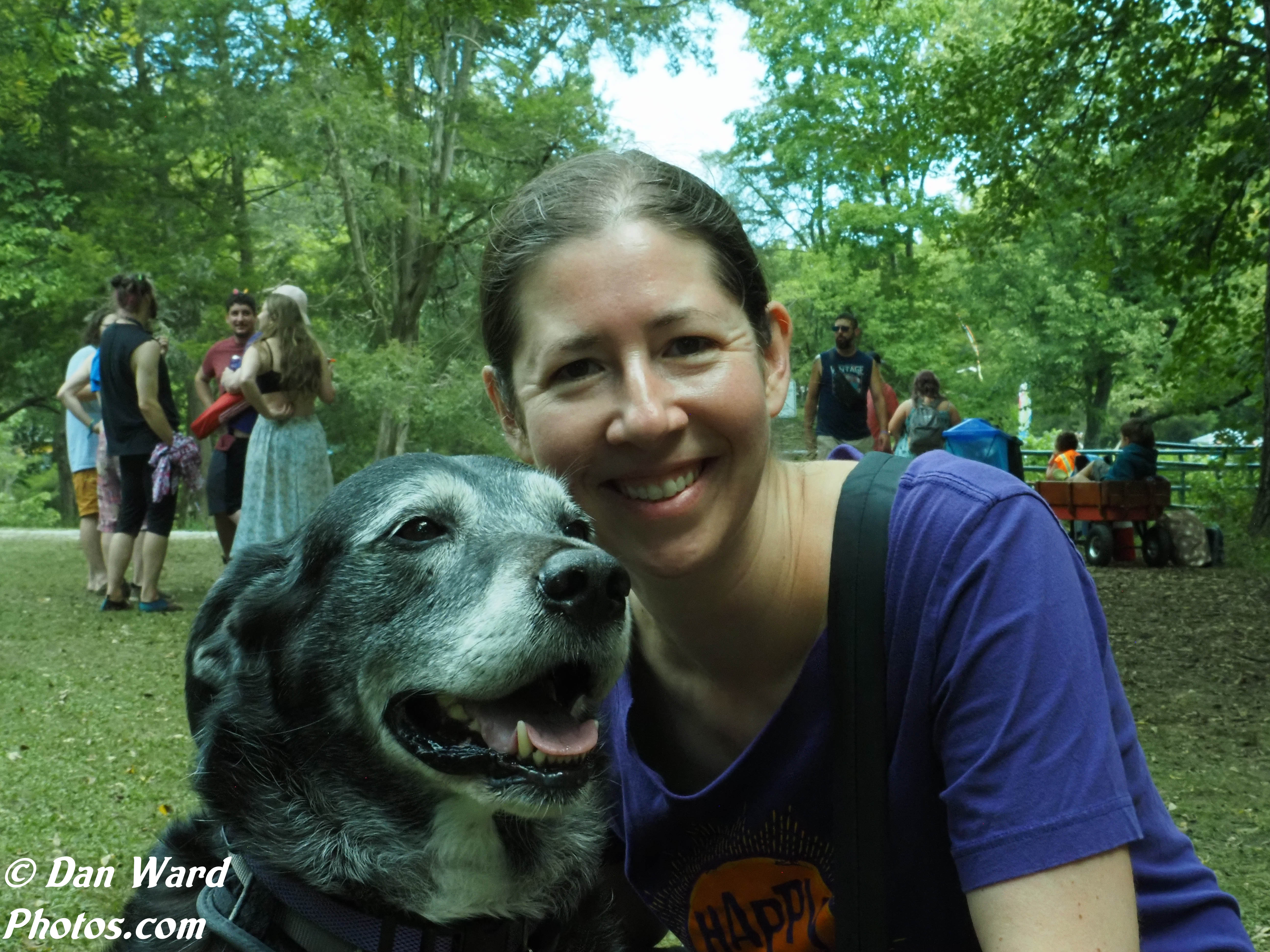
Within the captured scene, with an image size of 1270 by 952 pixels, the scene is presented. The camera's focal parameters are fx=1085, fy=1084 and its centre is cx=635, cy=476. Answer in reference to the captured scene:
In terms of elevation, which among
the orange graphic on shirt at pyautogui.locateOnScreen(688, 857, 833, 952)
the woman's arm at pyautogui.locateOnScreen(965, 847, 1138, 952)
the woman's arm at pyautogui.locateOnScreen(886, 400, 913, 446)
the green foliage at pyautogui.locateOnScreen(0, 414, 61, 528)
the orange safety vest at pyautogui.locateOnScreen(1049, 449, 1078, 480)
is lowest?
the green foliage at pyautogui.locateOnScreen(0, 414, 61, 528)

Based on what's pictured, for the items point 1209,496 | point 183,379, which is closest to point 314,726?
point 1209,496

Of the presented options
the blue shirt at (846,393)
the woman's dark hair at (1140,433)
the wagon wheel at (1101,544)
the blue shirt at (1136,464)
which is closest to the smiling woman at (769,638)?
the blue shirt at (846,393)

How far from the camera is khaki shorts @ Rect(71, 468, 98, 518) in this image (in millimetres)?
8969

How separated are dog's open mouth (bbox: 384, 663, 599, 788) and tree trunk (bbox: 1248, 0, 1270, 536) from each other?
9.68 m

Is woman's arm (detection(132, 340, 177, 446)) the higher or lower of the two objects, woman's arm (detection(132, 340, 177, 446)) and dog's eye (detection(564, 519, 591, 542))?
the higher

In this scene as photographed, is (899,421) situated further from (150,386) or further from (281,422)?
(150,386)

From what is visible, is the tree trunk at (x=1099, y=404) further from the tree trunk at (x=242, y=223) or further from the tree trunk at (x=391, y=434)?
the tree trunk at (x=242, y=223)

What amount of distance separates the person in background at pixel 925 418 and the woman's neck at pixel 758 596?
8.69 meters

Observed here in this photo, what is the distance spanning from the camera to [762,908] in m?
2.36

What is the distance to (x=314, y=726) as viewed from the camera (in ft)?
7.73

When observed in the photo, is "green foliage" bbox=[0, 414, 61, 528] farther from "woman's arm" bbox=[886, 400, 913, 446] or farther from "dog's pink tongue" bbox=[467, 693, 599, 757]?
"dog's pink tongue" bbox=[467, 693, 599, 757]

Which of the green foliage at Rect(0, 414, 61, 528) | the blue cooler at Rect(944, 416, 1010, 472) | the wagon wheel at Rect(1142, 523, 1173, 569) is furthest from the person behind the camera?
the green foliage at Rect(0, 414, 61, 528)

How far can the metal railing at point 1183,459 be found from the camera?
51.5 ft

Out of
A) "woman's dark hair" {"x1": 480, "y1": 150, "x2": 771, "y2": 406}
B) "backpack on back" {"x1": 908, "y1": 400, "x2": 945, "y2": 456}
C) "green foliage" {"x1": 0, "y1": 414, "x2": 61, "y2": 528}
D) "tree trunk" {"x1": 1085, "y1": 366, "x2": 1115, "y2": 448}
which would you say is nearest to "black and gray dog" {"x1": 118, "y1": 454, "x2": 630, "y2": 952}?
"woman's dark hair" {"x1": 480, "y1": 150, "x2": 771, "y2": 406}
